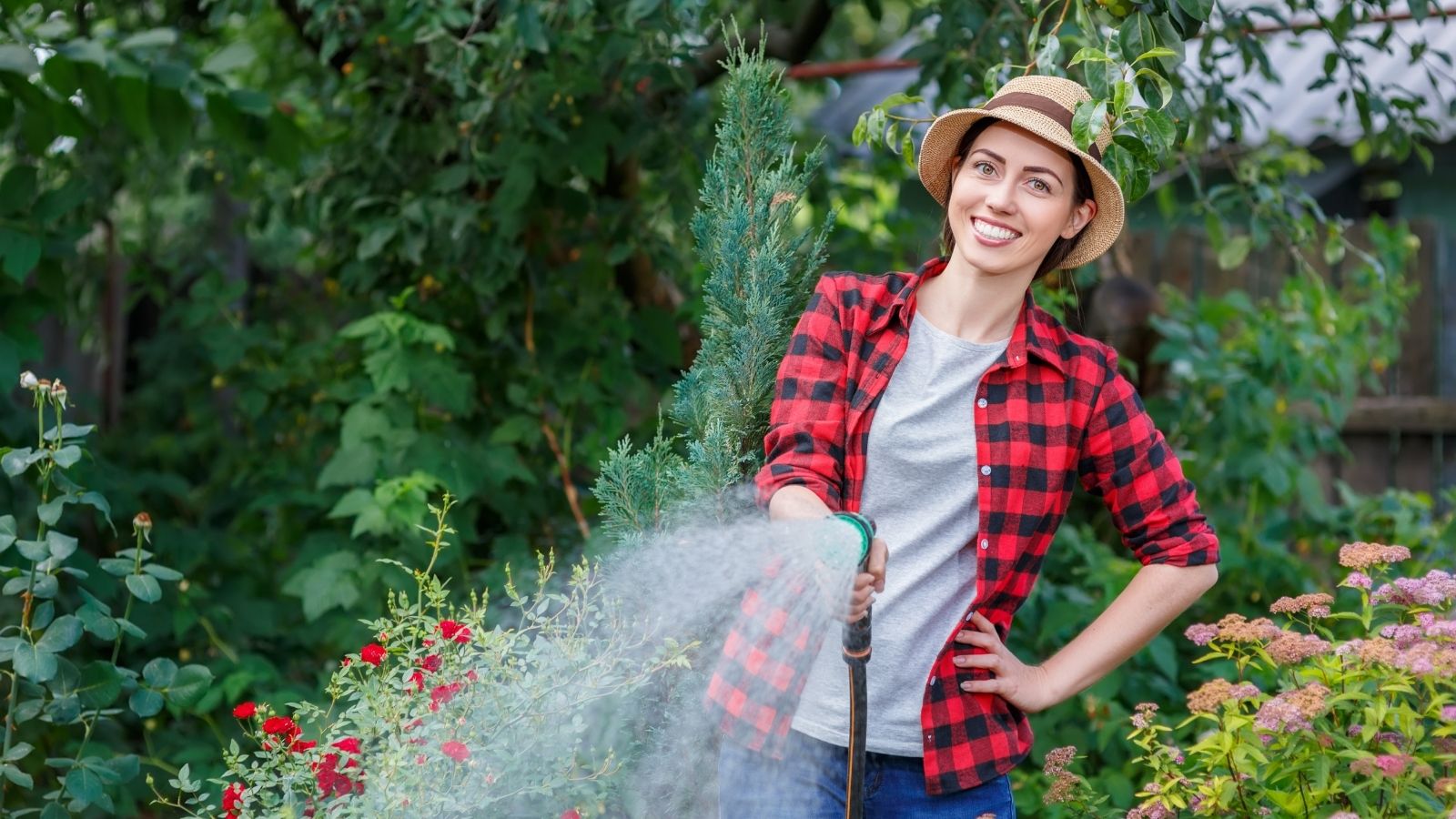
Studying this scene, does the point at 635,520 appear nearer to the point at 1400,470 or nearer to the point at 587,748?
the point at 587,748

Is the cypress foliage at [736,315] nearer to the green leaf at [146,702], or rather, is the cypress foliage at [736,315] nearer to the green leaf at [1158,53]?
the green leaf at [1158,53]

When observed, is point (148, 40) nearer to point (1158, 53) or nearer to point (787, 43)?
point (787, 43)

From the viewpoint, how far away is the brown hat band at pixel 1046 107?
1.92m

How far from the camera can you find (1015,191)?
1.92 m

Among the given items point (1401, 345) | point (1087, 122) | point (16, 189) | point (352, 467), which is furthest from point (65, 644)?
point (1401, 345)

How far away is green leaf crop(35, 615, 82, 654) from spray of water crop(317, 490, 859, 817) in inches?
24.5

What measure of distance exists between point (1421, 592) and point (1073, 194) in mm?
710

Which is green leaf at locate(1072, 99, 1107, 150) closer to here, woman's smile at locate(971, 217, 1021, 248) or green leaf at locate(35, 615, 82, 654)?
woman's smile at locate(971, 217, 1021, 248)

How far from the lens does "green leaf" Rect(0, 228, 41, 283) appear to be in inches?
118

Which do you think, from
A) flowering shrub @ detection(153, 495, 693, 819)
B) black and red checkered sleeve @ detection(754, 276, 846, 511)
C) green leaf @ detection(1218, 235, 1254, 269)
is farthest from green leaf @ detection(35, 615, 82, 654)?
green leaf @ detection(1218, 235, 1254, 269)

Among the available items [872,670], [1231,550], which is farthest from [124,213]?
[872,670]

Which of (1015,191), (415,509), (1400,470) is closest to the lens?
(1015,191)

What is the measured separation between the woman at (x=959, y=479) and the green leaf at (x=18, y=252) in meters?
1.89

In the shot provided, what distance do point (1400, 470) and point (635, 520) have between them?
12.6ft
